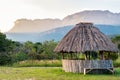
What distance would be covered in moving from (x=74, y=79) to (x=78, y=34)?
6.45 meters

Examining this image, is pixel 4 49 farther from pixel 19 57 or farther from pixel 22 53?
pixel 22 53

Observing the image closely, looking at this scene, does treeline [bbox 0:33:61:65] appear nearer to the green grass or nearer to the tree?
the tree

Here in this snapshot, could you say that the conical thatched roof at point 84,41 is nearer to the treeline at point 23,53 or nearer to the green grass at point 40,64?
the green grass at point 40,64

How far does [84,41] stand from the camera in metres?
28.5

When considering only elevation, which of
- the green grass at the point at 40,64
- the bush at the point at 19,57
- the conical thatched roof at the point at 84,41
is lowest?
the green grass at the point at 40,64

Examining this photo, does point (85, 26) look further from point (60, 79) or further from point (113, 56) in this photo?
point (113, 56)

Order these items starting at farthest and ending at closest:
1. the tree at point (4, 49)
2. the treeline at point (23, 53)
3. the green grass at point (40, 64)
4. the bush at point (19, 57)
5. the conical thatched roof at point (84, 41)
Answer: the bush at point (19, 57) < the treeline at point (23, 53) < the tree at point (4, 49) < the green grass at point (40, 64) < the conical thatched roof at point (84, 41)

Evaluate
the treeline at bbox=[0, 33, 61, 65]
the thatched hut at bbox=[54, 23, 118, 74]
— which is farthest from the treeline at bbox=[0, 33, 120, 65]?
the thatched hut at bbox=[54, 23, 118, 74]

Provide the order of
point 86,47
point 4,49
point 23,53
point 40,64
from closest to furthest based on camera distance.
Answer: point 86,47 < point 40,64 < point 4,49 < point 23,53

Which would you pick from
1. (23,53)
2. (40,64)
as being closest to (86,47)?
(40,64)

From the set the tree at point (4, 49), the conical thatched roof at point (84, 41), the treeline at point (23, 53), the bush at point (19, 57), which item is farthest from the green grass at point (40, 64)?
the conical thatched roof at point (84, 41)

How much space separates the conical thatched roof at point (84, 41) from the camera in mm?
28078

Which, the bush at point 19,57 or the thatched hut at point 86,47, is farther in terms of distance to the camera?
the bush at point 19,57

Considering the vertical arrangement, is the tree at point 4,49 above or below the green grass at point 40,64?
above
